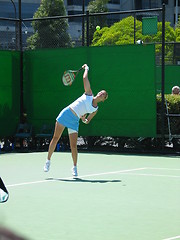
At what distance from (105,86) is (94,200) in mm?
6745

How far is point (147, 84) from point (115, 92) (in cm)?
79

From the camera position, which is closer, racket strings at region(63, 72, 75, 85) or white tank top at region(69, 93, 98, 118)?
white tank top at region(69, 93, 98, 118)

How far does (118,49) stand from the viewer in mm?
13469

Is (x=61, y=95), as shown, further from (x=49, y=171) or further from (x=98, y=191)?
(x=98, y=191)

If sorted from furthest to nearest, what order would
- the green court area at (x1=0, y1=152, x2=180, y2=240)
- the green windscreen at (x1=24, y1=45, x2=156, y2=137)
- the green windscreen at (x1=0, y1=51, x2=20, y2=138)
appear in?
the green windscreen at (x1=0, y1=51, x2=20, y2=138) < the green windscreen at (x1=24, y1=45, x2=156, y2=137) < the green court area at (x1=0, y1=152, x2=180, y2=240)

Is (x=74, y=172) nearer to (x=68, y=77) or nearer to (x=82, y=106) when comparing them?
(x=82, y=106)

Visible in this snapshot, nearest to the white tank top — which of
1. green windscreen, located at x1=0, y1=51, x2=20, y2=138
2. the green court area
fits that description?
the green court area

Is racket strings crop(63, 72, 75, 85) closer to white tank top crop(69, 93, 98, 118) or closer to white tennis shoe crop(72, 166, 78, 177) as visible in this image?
white tank top crop(69, 93, 98, 118)

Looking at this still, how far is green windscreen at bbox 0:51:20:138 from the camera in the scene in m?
14.3

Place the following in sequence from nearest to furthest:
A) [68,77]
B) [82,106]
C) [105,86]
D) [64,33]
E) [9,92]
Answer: [82,106], [68,77], [105,86], [9,92], [64,33]

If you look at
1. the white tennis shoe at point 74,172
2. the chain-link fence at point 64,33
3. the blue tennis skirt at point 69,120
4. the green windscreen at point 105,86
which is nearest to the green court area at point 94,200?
the white tennis shoe at point 74,172

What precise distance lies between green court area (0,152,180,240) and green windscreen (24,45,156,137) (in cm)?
173

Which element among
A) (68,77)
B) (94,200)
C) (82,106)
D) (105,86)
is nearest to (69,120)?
(82,106)

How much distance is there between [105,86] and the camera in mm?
13625
